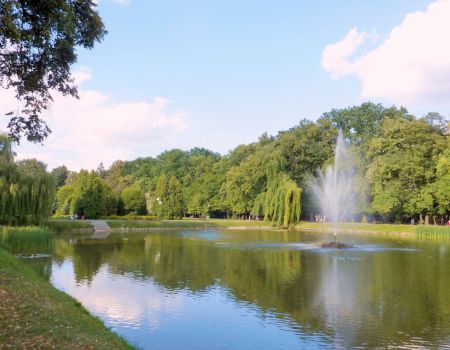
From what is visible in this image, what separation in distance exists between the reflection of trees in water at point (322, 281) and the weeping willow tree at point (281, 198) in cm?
2472

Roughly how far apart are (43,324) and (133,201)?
5254 centimetres

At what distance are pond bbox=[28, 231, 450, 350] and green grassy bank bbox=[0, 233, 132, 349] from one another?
4.78ft

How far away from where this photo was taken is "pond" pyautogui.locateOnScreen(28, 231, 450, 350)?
33.1 ft

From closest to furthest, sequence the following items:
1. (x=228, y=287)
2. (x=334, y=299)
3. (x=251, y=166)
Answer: (x=334, y=299) < (x=228, y=287) < (x=251, y=166)

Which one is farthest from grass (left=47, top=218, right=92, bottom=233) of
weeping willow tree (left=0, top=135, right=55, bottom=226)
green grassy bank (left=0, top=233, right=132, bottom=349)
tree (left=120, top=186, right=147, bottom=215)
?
green grassy bank (left=0, top=233, right=132, bottom=349)

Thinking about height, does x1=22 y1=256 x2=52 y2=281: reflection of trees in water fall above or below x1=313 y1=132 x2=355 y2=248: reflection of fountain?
below

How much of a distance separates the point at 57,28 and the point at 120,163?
102 metres

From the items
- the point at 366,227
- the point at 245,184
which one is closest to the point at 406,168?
the point at 366,227

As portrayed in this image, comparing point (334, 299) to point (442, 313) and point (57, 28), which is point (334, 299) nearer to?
point (442, 313)

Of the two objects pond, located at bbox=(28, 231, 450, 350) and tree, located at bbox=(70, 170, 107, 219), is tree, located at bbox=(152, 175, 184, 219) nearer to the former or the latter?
tree, located at bbox=(70, 170, 107, 219)

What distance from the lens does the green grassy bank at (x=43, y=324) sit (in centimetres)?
662

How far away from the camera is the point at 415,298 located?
1388 cm

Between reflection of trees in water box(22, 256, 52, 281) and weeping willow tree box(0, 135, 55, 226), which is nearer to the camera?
reflection of trees in water box(22, 256, 52, 281)

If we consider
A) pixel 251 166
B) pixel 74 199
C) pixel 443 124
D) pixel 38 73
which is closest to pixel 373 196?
pixel 443 124
